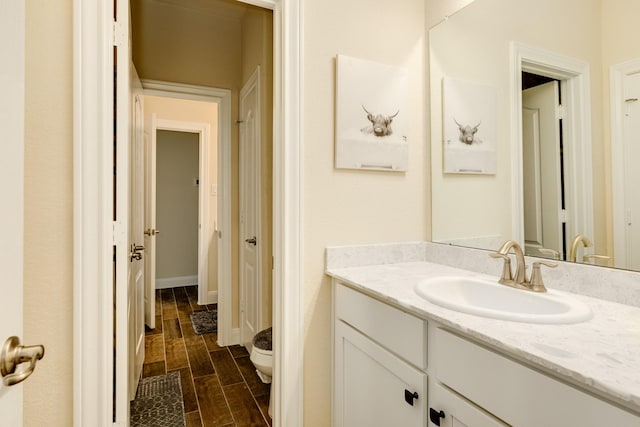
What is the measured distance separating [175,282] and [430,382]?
4480 mm

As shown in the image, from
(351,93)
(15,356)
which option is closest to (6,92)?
(15,356)

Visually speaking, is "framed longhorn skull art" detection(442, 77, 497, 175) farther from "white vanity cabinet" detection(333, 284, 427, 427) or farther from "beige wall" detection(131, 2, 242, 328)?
"beige wall" detection(131, 2, 242, 328)

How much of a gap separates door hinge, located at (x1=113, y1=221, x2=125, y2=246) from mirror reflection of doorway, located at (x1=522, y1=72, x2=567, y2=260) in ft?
5.25

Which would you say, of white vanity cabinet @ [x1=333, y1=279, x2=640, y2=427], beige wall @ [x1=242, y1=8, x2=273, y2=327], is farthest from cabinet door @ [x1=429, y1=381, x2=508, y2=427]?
beige wall @ [x1=242, y1=8, x2=273, y2=327]

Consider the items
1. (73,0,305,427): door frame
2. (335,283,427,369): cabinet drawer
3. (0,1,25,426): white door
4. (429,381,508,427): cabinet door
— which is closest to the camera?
(0,1,25,426): white door

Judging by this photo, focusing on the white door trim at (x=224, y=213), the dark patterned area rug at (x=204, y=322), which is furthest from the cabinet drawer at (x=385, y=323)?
the dark patterned area rug at (x=204, y=322)

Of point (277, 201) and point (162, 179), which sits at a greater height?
point (162, 179)

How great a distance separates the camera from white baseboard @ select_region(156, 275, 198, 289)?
4707mm

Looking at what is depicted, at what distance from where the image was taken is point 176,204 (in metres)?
4.89

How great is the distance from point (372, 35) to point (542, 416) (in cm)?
164

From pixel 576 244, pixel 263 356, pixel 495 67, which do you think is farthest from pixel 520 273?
pixel 263 356

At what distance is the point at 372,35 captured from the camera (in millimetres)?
1688

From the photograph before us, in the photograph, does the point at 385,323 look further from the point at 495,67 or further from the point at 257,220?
the point at 257,220

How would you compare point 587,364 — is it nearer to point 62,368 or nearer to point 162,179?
point 62,368
